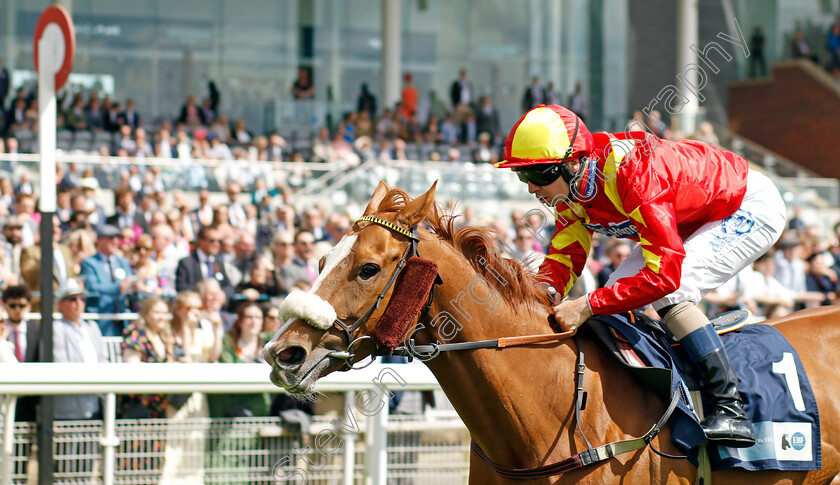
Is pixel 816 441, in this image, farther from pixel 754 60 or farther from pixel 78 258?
pixel 754 60

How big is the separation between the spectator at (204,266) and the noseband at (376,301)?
4.18 meters

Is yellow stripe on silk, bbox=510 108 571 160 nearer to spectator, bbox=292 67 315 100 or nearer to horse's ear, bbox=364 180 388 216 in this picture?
horse's ear, bbox=364 180 388 216

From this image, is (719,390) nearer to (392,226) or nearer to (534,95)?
(392,226)

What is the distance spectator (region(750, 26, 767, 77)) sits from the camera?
62.5 feet

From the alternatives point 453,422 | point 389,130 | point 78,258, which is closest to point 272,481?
point 453,422

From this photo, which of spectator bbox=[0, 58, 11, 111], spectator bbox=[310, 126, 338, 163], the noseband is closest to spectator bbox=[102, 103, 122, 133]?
spectator bbox=[0, 58, 11, 111]

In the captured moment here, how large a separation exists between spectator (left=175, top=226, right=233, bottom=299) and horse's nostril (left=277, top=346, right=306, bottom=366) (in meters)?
4.22

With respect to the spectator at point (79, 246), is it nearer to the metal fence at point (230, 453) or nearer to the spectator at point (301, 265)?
the spectator at point (301, 265)

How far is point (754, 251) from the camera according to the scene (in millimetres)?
3020

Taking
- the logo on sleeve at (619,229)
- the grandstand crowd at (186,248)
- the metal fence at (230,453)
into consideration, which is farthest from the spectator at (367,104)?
the logo on sleeve at (619,229)

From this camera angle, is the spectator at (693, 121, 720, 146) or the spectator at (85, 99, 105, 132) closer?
the spectator at (85, 99, 105, 132)

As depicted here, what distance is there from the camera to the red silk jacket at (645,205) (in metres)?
2.64

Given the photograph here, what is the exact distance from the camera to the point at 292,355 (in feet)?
7.65

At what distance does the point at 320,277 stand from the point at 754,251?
62.5 inches
